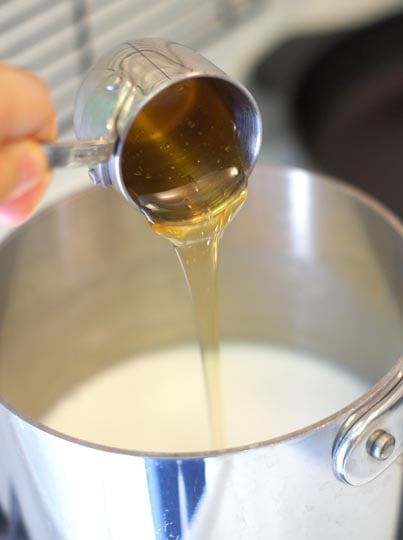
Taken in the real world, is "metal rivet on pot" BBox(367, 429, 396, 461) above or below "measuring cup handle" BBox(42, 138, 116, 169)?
below

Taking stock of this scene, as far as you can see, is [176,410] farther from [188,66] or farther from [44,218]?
[188,66]

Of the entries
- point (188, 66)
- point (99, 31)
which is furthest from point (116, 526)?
point (99, 31)

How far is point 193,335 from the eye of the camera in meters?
0.67

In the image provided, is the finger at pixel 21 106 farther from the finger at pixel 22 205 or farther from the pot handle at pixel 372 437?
the pot handle at pixel 372 437

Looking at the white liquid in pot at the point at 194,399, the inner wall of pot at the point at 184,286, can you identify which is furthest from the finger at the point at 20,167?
the white liquid in pot at the point at 194,399

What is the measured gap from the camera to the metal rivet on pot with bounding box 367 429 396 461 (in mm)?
403

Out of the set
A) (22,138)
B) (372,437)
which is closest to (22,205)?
(22,138)

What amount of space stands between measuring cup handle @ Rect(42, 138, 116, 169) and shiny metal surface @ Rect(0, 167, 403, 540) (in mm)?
110

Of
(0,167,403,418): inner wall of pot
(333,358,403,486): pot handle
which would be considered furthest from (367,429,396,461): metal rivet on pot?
(0,167,403,418): inner wall of pot

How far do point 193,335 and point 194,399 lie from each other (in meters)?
0.05

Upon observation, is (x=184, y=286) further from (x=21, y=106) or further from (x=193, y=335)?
(x=21, y=106)

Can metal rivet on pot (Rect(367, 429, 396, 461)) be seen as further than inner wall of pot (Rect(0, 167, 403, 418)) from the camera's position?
No

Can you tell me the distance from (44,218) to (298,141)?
31 centimetres

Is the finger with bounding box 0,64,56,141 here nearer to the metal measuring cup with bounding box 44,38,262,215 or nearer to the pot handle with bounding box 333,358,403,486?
the metal measuring cup with bounding box 44,38,262,215
